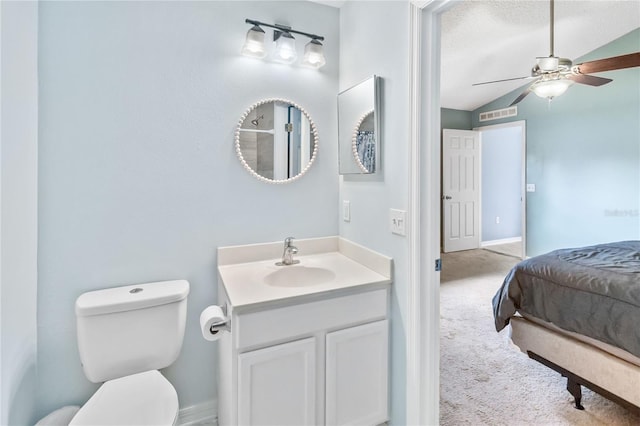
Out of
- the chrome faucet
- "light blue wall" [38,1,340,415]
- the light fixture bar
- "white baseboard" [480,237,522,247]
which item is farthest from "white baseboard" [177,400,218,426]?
"white baseboard" [480,237,522,247]

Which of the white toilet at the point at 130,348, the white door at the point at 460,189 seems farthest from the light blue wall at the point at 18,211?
the white door at the point at 460,189

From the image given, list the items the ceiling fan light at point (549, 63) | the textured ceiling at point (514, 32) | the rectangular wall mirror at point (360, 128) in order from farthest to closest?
1. the textured ceiling at point (514, 32)
2. the ceiling fan light at point (549, 63)
3. the rectangular wall mirror at point (360, 128)

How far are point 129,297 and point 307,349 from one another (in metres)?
0.81

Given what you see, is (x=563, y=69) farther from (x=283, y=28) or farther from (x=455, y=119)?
(x=455, y=119)

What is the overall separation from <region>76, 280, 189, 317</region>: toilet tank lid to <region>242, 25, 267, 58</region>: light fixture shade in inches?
48.8

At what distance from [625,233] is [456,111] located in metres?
2.92

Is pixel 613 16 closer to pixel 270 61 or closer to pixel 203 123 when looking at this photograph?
pixel 270 61

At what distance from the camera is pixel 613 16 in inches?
134

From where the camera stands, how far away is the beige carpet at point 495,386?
1680 mm

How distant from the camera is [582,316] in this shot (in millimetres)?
1733

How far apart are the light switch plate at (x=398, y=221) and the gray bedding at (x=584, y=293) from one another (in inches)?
47.5

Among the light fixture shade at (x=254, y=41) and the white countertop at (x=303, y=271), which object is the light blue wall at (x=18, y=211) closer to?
the white countertop at (x=303, y=271)

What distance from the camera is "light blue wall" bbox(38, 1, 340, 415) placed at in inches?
55.9

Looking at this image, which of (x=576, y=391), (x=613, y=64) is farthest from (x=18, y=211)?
(x=613, y=64)
